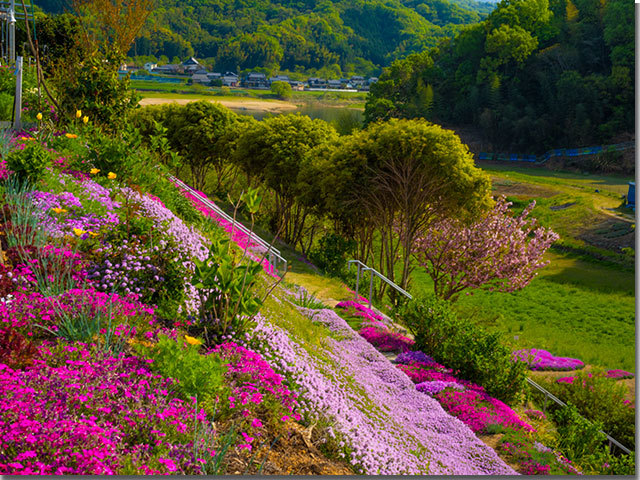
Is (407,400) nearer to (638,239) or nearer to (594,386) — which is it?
(638,239)

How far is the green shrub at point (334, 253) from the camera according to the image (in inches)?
674

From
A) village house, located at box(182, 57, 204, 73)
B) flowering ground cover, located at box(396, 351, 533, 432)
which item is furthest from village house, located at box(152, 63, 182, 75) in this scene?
flowering ground cover, located at box(396, 351, 533, 432)

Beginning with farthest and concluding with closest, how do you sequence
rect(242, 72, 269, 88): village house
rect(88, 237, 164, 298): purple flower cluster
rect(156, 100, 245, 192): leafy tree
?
rect(156, 100, 245, 192): leafy tree, rect(242, 72, 269, 88): village house, rect(88, 237, 164, 298): purple flower cluster

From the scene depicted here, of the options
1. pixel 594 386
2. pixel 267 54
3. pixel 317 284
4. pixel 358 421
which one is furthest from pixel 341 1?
pixel 358 421

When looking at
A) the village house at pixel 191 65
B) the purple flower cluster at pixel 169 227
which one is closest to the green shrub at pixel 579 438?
the purple flower cluster at pixel 169 227

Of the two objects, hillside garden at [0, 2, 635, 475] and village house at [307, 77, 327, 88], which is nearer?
hillside garden at [0, 2, 635, 475]

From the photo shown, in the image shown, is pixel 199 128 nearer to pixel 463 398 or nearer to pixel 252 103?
pixel 252 103

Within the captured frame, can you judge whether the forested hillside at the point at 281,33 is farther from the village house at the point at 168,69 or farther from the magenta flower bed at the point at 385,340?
the magenta flower bed at the point at 385,340

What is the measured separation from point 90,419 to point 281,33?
25.4 meters

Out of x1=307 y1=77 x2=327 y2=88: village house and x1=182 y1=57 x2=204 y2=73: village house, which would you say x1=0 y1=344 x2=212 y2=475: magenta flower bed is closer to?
x1=182 y1=57 x2=204 y2=73: village house

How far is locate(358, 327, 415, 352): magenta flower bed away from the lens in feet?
28.0

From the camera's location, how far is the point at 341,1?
44.7m

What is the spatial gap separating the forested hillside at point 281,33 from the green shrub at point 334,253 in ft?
25.2

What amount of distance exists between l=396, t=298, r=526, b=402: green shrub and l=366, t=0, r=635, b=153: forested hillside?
147 ft
